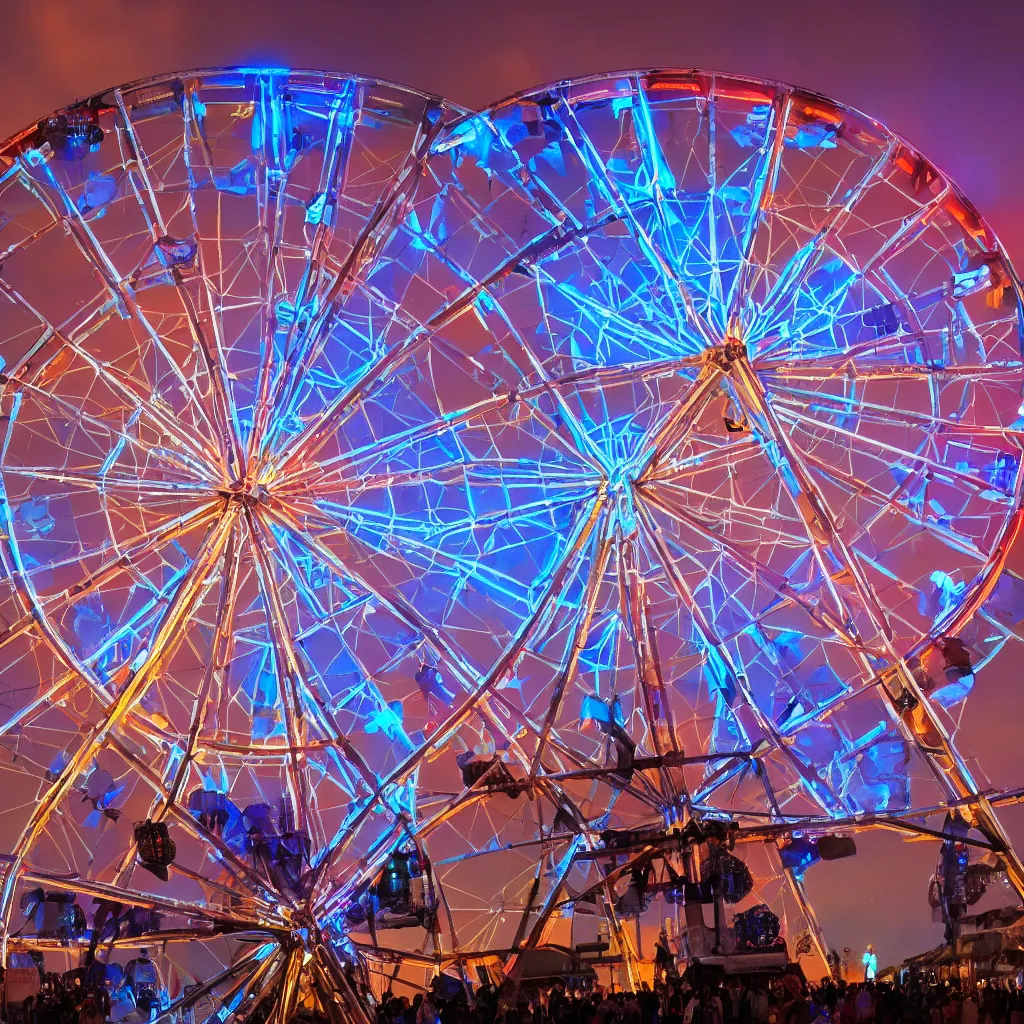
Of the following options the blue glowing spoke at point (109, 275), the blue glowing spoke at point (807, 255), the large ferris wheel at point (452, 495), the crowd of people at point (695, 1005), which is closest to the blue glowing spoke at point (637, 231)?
the large ferris wheel at point (452, 495)

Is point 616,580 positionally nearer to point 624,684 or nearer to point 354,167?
point 624,684

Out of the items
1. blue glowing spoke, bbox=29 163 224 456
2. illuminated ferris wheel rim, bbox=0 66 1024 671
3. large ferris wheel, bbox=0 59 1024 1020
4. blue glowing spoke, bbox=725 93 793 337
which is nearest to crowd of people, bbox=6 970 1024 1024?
large ferris wheel, bbox=0 59 1024 1020

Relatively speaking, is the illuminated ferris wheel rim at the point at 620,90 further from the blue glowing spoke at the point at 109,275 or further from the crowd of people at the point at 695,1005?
the crowd of people at the point at 695,1005

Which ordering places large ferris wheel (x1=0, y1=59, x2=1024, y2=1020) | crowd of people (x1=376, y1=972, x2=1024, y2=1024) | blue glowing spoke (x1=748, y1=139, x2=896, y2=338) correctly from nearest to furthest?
crowd of people (x1=376, y1=972, x2=1024, y2=1024)
large ferris wheel (x1=0, y1=59, x2=1024, y2=1020)
blue glowing spoke (x1=748, y1=139, x2=896, y2=338)

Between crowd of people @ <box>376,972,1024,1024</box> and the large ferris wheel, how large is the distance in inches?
57.6

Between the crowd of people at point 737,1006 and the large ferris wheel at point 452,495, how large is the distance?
4.80 ft

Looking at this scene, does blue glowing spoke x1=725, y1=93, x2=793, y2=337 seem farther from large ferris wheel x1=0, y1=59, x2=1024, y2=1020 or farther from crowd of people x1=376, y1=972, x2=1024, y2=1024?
crowd of people x1=376, y1=972, x2=1024, y2=1024

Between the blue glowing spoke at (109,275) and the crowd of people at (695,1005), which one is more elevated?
the blue glowing spoke at (109,275)

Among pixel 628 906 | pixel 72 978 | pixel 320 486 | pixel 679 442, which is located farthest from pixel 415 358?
pixel 72 978

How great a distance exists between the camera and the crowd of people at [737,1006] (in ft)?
69.2

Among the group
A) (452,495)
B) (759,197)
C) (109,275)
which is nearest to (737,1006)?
(452,495)

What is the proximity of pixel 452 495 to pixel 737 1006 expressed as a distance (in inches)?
439

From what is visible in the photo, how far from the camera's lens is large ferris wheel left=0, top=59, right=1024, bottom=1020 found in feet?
85.5

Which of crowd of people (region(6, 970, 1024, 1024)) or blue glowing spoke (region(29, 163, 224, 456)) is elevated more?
blue glowing spoke (region(29, 163, 224, 456))
